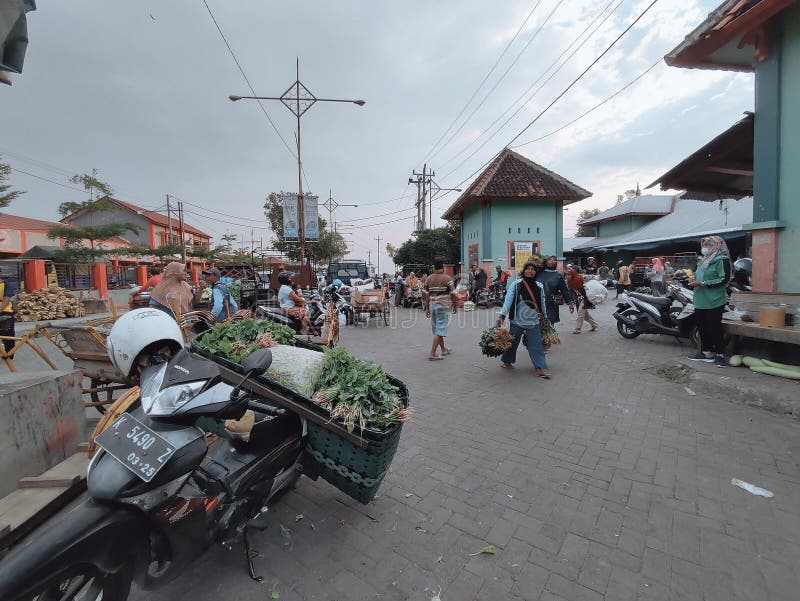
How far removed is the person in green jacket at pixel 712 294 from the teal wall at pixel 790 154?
2.15 ft

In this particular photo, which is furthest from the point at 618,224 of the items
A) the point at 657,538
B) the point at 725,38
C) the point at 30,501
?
the point at 30,501

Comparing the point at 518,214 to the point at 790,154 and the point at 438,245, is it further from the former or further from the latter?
the point at 790,154

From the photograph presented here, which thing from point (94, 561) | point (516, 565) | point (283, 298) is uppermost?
point (283, 298)

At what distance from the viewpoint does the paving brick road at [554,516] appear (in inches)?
82.5

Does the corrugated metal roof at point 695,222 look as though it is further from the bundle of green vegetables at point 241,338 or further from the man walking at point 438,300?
the bundle of green vegetables at point 241,338

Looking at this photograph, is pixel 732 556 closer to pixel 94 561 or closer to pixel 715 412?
pixel 715 412

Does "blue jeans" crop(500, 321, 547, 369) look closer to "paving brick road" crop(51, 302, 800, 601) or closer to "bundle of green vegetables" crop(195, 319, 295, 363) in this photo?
"paving brick road" crop(51, 302, 800, 601)

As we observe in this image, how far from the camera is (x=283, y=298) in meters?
7.48

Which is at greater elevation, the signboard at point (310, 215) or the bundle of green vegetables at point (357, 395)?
the signboard at point (310, 215)

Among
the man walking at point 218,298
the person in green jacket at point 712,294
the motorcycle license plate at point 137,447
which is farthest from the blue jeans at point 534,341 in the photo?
the motorcycle license plate at point 137,447

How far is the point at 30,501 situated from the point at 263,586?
1639 mm

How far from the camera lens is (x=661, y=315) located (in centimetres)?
754

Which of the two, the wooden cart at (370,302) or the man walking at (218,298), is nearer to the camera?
the man walking at (218,298)

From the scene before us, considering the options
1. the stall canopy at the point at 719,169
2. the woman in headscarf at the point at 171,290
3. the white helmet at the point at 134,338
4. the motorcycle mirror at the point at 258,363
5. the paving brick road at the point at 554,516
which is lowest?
the paving brick road at the point at 554,516
